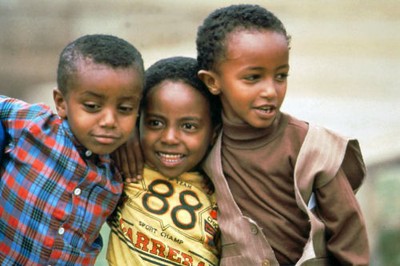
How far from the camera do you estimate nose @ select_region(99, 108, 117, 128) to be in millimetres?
2463

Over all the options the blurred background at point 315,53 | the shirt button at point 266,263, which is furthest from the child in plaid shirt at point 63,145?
the blurred background at point 315,53

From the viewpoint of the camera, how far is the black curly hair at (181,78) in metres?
2.72

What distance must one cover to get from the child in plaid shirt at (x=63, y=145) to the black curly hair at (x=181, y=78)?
167 mm

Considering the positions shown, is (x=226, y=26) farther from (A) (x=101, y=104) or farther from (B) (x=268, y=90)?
(A) (x=101, y=104)

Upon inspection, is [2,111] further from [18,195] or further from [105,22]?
[105,22]

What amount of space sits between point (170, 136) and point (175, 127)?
0.05m

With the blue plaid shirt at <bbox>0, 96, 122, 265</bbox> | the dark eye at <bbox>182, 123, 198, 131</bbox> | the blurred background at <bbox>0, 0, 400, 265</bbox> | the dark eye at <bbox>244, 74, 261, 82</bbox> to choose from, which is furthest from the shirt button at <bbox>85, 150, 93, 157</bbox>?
the blurred background at <bbox>0, 0, 400, 265</bbox>

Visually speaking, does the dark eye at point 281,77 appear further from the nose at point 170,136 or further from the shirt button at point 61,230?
the shirt button at point 61,230

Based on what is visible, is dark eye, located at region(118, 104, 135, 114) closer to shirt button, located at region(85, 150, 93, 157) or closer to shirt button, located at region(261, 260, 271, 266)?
shirt button, located at region(85, 150, 93, 157)

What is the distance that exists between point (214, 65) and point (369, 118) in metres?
2.49

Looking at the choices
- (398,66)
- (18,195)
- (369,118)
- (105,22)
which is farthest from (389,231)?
(18,195)

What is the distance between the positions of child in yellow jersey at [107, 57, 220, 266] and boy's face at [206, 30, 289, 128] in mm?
194

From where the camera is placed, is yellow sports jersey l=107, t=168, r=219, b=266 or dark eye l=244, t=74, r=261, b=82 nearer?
dark eye l=244, t=74, r=261, b=82

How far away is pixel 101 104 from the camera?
249 centimetres
